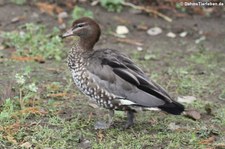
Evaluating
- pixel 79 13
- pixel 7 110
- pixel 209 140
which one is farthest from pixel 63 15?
pixel 209 140

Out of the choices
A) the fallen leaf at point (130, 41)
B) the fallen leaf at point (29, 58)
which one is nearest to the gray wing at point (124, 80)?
the fallen leaf at point (29, 58)

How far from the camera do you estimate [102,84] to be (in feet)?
18.2

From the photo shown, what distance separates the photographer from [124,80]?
552 cm

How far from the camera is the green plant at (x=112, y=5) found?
9.18 metres

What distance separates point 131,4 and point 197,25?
1.09 metres

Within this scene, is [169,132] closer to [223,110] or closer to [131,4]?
[223,110]

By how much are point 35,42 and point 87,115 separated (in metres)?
2.28

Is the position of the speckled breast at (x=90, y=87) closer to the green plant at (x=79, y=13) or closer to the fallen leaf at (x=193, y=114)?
the fallen leaf at (x=193, y=114)

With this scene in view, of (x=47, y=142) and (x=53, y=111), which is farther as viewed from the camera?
(x=53, y=111)

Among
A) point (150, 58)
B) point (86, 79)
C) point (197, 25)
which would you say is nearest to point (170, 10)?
point (197, 25)

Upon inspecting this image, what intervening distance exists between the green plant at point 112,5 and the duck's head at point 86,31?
3.22 m

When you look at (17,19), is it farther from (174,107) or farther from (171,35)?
(174,107)

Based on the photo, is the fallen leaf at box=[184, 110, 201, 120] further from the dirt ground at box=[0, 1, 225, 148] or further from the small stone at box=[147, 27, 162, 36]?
the small stone at box=[147, 27, 162, 36]

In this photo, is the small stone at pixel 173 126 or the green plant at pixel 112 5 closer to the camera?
the small stone at pixel 173 126
